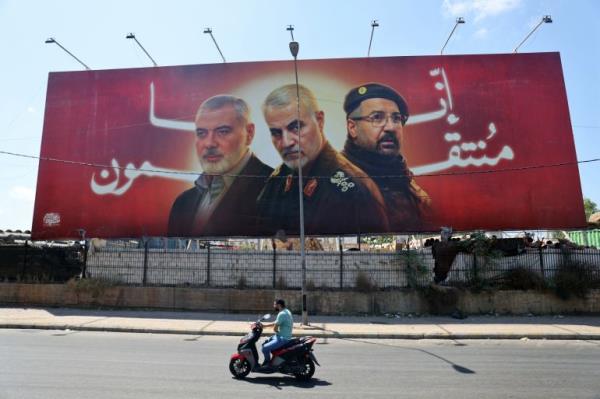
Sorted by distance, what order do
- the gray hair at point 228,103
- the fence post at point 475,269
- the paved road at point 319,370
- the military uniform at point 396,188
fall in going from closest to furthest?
the paved road at point 319,370 < the fence post at point 475,269 < the military uniform at point 396,188 < the gray hair at point 228,103

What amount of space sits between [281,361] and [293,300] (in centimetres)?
1046

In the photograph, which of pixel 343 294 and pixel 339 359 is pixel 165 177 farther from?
pixel 339 359

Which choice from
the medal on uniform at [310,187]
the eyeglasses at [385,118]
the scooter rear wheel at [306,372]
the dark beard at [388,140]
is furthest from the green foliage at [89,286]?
the eyeglasses at [385,118]

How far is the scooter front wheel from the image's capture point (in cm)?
759

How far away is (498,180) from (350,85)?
33.2ft

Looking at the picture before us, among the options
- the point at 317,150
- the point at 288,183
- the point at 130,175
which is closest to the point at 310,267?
the point at 288,183

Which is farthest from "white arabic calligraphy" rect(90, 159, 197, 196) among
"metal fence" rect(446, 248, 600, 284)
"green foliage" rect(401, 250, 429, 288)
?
"metal fence" rect(446, 248, 600, 284)

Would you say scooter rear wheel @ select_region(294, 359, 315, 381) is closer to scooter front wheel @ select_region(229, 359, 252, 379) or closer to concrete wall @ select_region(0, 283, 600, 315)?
scooter front wheel @ select_region(229, 359, 252, 379)

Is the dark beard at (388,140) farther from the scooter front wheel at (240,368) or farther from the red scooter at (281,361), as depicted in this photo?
the scooter front wheel at (240,368)

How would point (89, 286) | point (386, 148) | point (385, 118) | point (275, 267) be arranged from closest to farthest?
point (89, 286) → point (275, 267) → point (386, 148) → point (385, 118)

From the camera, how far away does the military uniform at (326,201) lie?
85.5 feet

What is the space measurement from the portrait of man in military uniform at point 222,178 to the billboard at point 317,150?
80 mm

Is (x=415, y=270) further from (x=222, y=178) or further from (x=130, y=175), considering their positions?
(x=130, y=175)

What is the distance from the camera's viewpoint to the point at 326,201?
26.3 m
